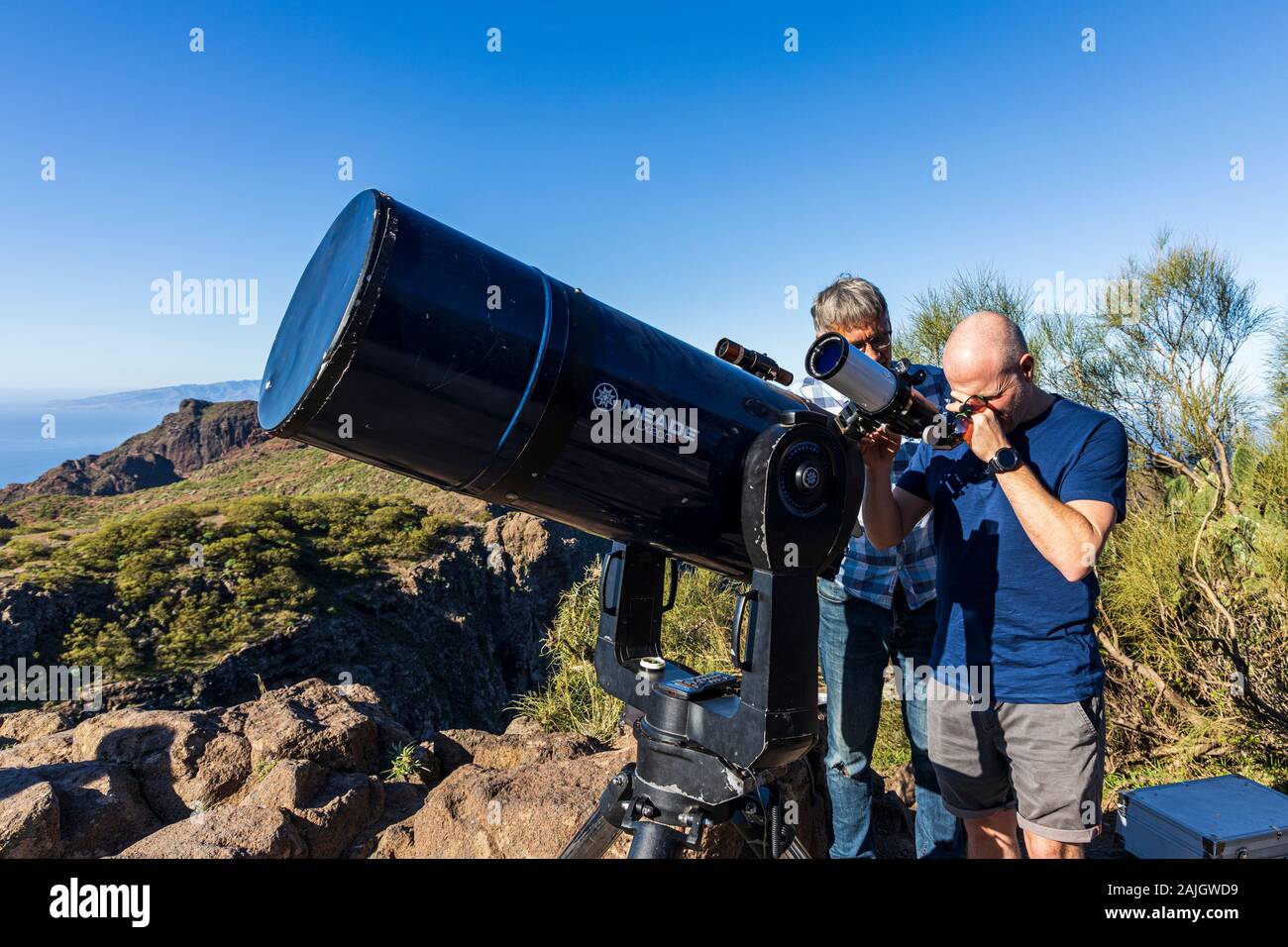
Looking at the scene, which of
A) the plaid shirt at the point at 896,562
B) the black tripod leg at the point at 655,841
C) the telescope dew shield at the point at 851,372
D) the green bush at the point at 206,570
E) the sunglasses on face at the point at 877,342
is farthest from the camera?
the green bush at the point at 206,570

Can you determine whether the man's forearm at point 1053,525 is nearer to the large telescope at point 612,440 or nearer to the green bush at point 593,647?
the large telescope at point 612,440

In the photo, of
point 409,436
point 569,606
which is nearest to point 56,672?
point 569,606

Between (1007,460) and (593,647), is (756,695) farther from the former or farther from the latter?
(593,647)

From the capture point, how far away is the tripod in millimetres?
1923

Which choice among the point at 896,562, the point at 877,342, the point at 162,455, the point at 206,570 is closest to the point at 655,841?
the point at 896,562

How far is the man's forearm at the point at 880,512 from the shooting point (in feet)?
8.35

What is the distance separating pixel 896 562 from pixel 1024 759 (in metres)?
0.84

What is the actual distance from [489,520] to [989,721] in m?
17.2

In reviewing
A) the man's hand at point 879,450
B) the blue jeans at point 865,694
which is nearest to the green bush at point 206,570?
the blue jeans at point 865,694

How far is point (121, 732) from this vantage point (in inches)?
161

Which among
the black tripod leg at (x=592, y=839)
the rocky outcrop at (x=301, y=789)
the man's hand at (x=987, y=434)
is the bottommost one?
the rocky outcrop at (x=301, y=789)

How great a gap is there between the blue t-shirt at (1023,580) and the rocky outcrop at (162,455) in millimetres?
31454

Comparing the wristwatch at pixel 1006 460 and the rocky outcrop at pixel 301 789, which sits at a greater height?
the wristwatch at pixel 1006 460
